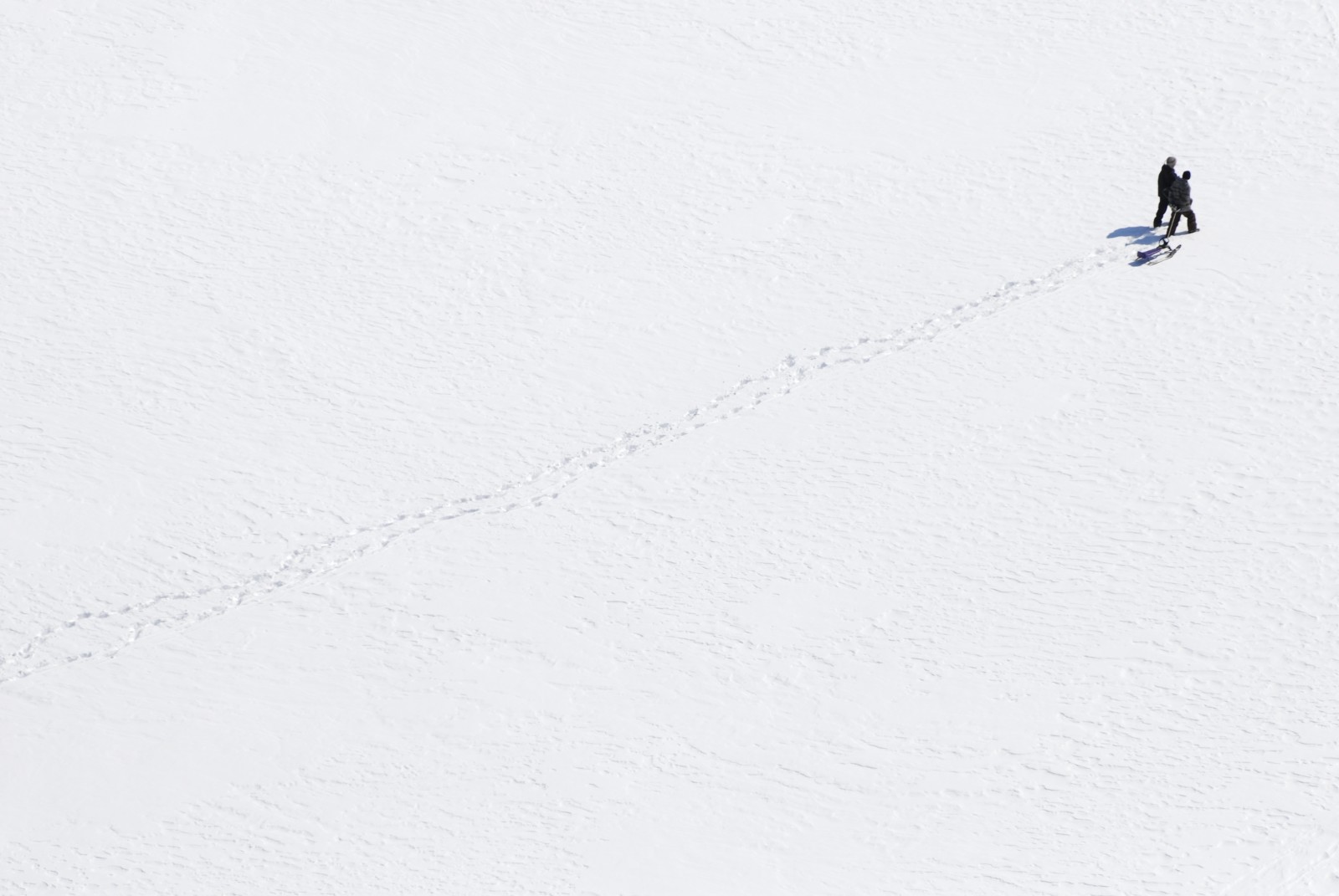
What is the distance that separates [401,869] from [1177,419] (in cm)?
929

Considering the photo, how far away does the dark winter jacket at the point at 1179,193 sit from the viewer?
20062mm

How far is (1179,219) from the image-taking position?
2066 centimetres

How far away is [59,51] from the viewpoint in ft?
81.7

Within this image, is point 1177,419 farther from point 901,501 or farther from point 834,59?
point 834,59

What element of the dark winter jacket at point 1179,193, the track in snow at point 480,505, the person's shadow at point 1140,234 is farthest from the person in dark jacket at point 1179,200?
the track in snow at point 480,505

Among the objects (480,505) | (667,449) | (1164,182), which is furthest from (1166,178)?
(480,505)

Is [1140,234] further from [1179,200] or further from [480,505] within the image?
[480,505]

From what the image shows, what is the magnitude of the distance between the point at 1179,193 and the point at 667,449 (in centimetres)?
659

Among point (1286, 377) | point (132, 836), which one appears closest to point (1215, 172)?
point (1286, 377)

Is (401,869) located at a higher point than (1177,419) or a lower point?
lower

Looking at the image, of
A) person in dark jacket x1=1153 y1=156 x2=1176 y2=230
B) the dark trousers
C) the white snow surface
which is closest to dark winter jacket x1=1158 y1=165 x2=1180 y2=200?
person in dark jacket x1=1153 y1=156 x2=1176 y2=230

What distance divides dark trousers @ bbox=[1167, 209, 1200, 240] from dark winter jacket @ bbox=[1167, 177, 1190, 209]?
9cm

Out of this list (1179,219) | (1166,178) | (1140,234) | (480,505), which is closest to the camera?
(480,505)

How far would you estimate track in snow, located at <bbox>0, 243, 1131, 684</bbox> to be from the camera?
18.0 meters
